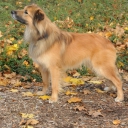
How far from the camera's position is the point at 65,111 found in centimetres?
557

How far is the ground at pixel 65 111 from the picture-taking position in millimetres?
5109

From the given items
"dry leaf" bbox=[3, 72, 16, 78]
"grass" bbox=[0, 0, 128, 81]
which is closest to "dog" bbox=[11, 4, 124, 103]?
"dry leaf" bbox=[3, 72, 16, 78]

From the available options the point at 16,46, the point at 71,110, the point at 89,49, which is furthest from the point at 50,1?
the point at 71,110

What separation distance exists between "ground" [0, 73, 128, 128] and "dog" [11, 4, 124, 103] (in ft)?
0.90

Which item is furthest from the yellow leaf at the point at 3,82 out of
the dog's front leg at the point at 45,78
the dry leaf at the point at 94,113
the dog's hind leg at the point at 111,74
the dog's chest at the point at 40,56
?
the dry leaf at the point at 94,113

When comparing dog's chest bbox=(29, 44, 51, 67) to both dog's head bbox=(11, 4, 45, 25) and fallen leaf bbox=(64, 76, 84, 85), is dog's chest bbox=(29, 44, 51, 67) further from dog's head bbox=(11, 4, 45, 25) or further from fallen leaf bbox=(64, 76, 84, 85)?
fallen leaf bbox=(64, 76, 84, 85)

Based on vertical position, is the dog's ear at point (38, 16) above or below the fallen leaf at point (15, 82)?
above

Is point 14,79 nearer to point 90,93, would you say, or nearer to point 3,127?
point 90,93

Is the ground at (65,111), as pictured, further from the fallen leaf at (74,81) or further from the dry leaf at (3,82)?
the fallen leaf at (74,81)

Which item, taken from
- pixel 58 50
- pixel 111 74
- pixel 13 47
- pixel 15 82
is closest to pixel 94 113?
pixel 111 74

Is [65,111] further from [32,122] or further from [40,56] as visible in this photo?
[40,56]

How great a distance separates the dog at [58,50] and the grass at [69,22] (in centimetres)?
139

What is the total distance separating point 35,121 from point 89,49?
189 centimetres

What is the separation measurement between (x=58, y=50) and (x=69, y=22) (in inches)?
201
